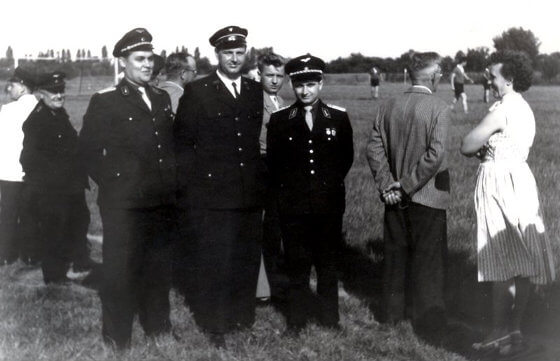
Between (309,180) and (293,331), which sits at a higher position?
(309,180)

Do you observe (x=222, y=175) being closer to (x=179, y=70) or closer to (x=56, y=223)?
(x=179, y=70)

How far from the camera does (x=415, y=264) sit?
562 centimetres

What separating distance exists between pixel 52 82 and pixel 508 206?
14.3 ft

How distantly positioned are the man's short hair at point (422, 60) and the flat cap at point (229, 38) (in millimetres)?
1268

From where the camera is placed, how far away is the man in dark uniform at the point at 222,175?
17.6 feet

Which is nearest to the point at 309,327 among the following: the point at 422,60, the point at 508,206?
the point at 508,206

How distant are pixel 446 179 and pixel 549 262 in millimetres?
993

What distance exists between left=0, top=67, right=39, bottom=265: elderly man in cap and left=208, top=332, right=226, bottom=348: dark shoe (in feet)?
11.6

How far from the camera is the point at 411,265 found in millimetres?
5715

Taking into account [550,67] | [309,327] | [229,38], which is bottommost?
[309,327]

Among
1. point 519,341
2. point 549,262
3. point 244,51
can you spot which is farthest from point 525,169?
point 244,51

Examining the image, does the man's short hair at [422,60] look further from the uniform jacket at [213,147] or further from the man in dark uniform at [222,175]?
the uniform jacket at [213,147]

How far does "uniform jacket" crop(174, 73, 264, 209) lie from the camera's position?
5.38m

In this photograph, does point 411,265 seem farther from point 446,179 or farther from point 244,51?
point 244,51
